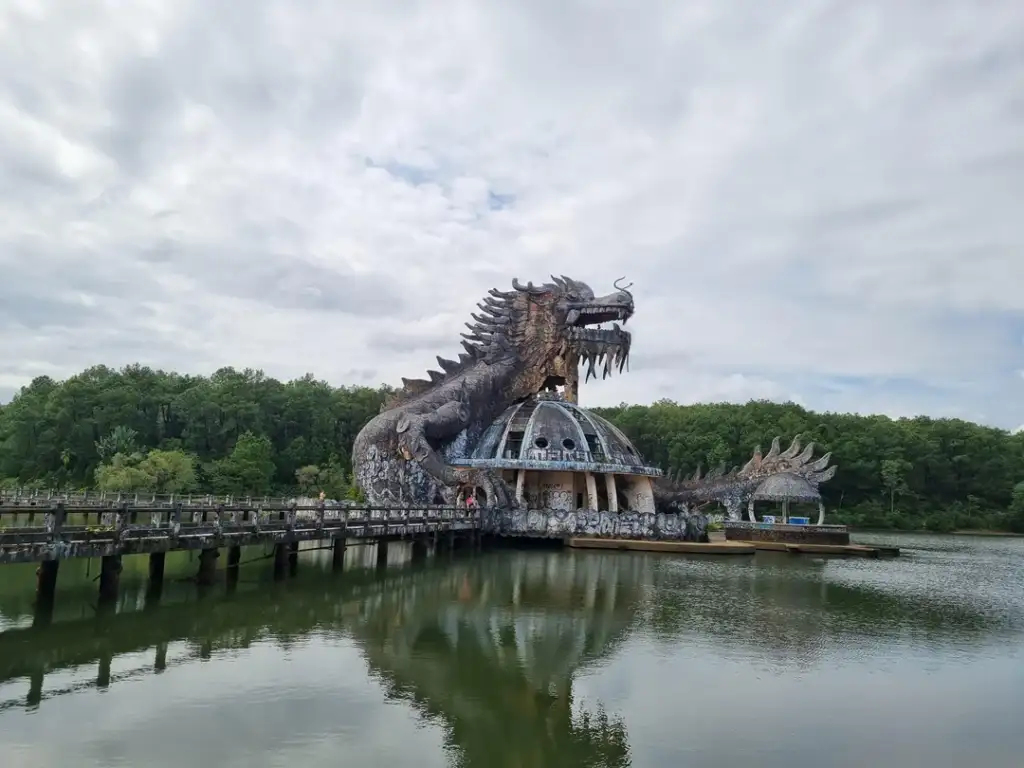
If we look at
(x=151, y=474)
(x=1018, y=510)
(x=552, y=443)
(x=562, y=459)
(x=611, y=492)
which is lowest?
(x=151, y=474)

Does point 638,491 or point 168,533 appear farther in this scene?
point 638,491

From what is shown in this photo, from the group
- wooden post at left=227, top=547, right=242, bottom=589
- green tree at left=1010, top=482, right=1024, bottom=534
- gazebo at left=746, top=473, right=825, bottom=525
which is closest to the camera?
wooden post at left=227, top=547, right=242, bottom=589

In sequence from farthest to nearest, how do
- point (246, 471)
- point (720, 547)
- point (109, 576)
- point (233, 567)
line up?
point (246, 471), point (720, 547), point (233, 567), point (109, 576)

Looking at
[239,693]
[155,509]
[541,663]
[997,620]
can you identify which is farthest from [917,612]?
[155,509]

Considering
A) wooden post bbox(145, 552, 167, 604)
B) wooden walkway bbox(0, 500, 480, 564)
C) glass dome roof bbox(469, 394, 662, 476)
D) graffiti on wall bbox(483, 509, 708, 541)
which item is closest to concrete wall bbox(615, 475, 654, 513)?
glass dome roof bbox(469, 394, 662, 476)

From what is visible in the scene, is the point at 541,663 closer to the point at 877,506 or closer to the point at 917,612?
the point at 917,612

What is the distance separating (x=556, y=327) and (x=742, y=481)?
374 inches

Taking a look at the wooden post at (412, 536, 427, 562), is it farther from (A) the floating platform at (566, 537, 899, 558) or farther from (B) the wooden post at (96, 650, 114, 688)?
(B) the wooden post at (96, 650, 114, 688)

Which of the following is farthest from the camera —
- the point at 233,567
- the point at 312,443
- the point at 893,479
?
the point at 893,479

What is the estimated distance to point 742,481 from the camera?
32.8 meters

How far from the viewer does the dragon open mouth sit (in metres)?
33.7

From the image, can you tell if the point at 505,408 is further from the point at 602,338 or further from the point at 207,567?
the point at 207,567

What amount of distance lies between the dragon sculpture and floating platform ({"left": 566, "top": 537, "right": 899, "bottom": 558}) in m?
1.64

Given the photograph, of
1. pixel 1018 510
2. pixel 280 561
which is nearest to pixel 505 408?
pixel 280 561
